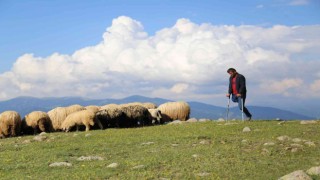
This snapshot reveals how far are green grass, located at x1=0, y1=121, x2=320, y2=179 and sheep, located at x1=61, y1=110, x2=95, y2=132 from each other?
405 inches

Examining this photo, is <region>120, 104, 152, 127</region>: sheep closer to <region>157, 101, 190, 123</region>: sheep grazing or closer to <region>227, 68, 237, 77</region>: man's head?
<region>157, 101, 190, 123</region>: sheep grazing

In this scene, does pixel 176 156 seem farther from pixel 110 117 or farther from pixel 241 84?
pixel 110 117

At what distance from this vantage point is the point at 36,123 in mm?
40594

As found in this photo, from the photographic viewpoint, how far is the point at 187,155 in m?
18.5

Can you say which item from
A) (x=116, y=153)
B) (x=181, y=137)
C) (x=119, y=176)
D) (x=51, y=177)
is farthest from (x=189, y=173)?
(x=181, y=137)

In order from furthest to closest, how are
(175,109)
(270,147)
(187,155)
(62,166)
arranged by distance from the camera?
(175,109), (270,147), (187,155), (62,166)

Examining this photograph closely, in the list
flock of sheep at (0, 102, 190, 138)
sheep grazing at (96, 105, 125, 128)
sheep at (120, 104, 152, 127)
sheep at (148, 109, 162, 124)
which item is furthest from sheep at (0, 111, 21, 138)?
sheep at (148, 109, 162, 124)

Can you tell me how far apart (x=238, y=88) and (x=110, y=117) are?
12931 millimetres

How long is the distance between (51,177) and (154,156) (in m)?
4.84

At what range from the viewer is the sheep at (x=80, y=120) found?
3794 centimetres

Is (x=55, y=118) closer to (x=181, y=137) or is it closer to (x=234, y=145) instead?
(x=181, y=137)

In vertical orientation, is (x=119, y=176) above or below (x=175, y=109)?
below

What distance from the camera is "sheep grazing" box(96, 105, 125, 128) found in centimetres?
3991

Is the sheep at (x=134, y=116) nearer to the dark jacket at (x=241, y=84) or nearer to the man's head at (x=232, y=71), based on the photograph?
the man's head at (x=232, y=71)
